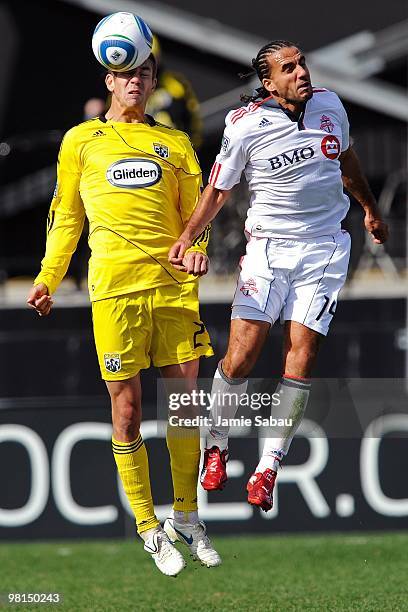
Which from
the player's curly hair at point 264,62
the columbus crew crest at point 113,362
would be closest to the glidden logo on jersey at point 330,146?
the player's curly hair at point 264,62

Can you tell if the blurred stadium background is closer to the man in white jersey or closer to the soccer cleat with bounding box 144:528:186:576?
the man in white jersey

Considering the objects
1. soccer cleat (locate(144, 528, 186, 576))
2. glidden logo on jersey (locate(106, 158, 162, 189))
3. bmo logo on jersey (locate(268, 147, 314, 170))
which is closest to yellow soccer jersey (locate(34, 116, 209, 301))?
glidden logo on jersey (locate(106, 158, 162, 189))

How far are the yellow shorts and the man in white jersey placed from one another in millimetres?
228

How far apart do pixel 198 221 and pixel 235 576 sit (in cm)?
435

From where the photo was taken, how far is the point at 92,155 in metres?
7.57

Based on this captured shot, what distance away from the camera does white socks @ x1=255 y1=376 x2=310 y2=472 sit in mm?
7793

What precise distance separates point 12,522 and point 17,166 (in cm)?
693

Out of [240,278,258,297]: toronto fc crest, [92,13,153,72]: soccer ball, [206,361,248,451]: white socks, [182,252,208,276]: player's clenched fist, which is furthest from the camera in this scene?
[206,361,248,451]: white socks

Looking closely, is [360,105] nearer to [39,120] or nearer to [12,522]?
[39,120]

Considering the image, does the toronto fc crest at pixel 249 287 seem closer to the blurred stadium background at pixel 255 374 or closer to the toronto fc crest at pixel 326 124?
the toronto fc crest at pixel 326 124

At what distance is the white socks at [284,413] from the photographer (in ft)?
25.6

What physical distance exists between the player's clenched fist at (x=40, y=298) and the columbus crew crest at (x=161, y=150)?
35.4 inches

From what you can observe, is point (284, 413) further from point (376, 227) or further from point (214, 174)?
point (214, 174)

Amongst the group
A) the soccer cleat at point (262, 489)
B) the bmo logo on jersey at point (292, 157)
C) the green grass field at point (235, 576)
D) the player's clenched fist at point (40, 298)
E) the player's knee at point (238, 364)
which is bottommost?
the green grass field at point (235, 576)
